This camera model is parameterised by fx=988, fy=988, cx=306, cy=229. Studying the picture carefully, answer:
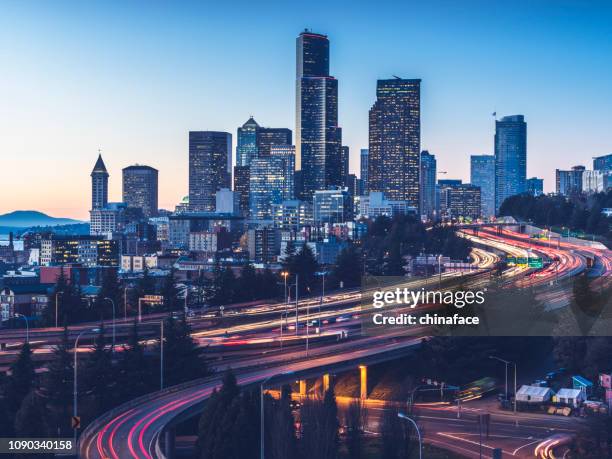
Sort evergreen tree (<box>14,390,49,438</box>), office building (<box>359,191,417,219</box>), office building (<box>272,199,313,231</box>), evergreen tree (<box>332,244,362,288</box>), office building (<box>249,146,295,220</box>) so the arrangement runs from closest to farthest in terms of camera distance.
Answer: evergreen tree (<box>14,390,49,438</box>) → evergreen tree (<box>332,244,362,288</box>) → office building (<box>272,199,313,231</box>) → office building (<box>359,191,417,219</box>) → office building (<box>249,146,295,220</box>)

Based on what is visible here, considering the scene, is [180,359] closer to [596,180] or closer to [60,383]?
[60,383]

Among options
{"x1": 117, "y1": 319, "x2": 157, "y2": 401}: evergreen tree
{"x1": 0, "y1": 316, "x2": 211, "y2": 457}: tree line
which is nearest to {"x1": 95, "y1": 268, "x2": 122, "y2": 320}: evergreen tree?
{"x1": 0, "y1": 316, "x2": 211, "y2": 457}: tree line

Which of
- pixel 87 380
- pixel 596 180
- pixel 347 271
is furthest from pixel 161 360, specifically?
pixel 596 180

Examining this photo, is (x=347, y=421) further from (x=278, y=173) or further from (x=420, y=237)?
(x=278, y=173)

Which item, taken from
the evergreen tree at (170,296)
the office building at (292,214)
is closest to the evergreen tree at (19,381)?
the evergreen tree at (170,296)

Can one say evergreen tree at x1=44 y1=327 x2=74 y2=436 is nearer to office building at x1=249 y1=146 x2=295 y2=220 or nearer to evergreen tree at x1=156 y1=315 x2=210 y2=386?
evergreen tree at x1=156 y1=315 x2=210 y2=386

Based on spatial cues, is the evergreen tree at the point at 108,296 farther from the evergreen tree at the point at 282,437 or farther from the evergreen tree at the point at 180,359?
the evergreen tree at the point at 282,437

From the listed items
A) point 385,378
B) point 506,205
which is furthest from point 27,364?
point 506,205
